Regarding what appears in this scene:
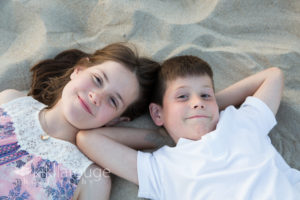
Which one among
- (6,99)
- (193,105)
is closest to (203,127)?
(193,105)

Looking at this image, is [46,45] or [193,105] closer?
[193,105]

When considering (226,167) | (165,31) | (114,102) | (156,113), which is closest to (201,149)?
(226,167)

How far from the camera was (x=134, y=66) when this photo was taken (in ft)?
→ 6.63

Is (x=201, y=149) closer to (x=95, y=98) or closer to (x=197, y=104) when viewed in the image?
(x=197, y=104)

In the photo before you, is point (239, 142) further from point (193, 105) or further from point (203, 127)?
point (193, 105)

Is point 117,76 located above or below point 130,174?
above

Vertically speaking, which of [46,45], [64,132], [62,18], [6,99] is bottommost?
[64,132]

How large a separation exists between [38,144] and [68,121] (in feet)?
0.74

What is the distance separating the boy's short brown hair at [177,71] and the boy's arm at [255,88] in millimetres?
210

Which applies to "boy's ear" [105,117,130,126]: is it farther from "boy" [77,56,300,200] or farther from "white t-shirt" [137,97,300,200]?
"white t-shirt" [137,97,300,200]

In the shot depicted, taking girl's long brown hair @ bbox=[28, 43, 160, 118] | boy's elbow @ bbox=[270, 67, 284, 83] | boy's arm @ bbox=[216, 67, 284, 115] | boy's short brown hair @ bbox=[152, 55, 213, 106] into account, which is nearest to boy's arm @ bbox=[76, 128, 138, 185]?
girl's long brown hair @ bbox=[28, 43, 160, 118]

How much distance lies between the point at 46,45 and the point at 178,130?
4.19ft

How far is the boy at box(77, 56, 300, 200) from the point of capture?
1.63 m

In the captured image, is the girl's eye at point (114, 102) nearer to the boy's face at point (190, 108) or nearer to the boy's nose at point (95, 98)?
the boy's nose at point (95, 98)
